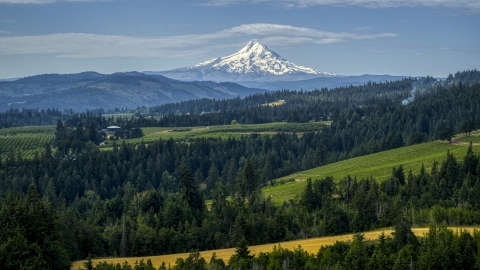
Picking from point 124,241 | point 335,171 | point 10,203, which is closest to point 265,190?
point 335,171

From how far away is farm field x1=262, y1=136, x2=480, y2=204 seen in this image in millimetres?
120312

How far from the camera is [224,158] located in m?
172

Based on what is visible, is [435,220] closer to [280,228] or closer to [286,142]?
[280,228]

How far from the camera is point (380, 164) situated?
136000 millimetres

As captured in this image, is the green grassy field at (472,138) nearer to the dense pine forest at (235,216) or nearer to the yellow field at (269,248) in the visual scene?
the dense pine forest at (235,216)

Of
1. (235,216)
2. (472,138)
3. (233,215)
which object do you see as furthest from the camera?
(472,138)

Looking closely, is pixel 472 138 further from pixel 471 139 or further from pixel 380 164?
pixel 380 164

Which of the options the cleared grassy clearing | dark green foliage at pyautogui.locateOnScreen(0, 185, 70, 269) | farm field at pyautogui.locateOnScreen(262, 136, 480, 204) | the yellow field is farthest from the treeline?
the cleared grassy clearing

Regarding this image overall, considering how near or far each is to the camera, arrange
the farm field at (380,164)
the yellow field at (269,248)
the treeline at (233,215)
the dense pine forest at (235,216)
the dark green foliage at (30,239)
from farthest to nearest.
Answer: the farm field at (380,164)
the yellow field at (269,248)
the treeline at (233,215)
the dense pine forest at (235,216)
the dark green foliage at (30,239)

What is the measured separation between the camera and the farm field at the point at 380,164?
395 ft

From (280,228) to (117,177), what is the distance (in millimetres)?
75318

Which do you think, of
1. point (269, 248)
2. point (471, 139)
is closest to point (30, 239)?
point (269, 248)

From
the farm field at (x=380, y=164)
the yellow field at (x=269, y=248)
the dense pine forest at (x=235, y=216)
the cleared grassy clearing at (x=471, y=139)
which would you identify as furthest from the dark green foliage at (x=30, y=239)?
the cleared grassy clearing at (x=471, y=139)

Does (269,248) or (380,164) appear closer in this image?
(269,248)
